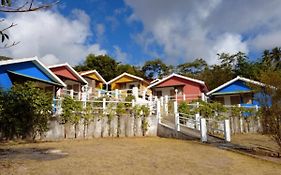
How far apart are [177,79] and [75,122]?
24170 millimetres

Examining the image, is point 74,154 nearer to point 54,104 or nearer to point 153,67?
point 54,104

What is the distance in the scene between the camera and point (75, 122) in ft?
49.2

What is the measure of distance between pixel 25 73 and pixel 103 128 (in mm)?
7942

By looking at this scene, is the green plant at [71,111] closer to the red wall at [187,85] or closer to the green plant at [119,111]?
the green plant at [119,111]

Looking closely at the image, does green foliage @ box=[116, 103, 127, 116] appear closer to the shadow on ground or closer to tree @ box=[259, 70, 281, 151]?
the shadow on ground

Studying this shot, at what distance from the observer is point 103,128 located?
1598 cm

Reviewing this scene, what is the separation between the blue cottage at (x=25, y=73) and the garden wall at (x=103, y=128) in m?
4.50

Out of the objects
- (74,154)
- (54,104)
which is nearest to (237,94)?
(54,104)

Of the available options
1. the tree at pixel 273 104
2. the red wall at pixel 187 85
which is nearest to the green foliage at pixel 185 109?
→ the tree at pixel 273 104

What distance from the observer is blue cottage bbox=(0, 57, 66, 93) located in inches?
710

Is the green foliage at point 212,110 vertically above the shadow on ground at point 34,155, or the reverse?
the green foliage at point 212,110

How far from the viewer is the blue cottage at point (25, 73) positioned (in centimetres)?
1803

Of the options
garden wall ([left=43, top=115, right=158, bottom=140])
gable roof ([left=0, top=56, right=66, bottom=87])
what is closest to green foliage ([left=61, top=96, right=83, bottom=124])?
garden wall ([left=43, top=115, right=158, bottom=140])

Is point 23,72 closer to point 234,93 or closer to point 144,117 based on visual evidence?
point 144,117
